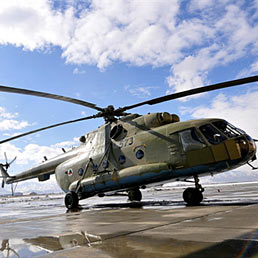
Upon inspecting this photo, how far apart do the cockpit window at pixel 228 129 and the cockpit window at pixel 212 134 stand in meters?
0.25

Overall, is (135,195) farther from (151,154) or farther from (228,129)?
(228,129)

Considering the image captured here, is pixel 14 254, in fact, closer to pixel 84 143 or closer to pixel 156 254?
pixel 156 254

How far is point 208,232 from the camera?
441 centimetres

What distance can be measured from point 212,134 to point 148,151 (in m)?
2.91

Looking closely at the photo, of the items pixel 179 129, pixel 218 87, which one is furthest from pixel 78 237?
pixel 179 129

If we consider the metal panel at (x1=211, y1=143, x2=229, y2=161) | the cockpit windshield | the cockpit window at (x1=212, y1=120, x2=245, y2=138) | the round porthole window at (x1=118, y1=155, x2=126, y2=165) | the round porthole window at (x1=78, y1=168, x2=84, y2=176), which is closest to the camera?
the metal panel at (x1=211, y1=143, x2=229, y2=161)

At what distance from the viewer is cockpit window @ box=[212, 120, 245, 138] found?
10374 mm

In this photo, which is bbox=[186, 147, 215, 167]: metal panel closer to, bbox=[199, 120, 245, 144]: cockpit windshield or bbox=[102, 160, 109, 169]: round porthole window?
bbox=[199, 120, 245, 144]: cockpit windshield

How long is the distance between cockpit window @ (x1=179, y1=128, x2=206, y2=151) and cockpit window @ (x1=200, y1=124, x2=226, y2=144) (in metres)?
0.26

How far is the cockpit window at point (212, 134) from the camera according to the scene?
10188mm

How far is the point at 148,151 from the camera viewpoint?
11.9 meters

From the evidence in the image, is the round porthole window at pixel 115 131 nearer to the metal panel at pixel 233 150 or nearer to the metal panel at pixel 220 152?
the metal panel at pixel 220 152

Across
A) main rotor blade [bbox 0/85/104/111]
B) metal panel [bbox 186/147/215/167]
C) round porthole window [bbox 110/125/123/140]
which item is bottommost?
metal panel [bbox 186/147/215/167]

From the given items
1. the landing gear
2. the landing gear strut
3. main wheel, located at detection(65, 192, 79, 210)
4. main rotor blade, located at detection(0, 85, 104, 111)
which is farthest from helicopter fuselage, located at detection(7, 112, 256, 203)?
the landing gear
